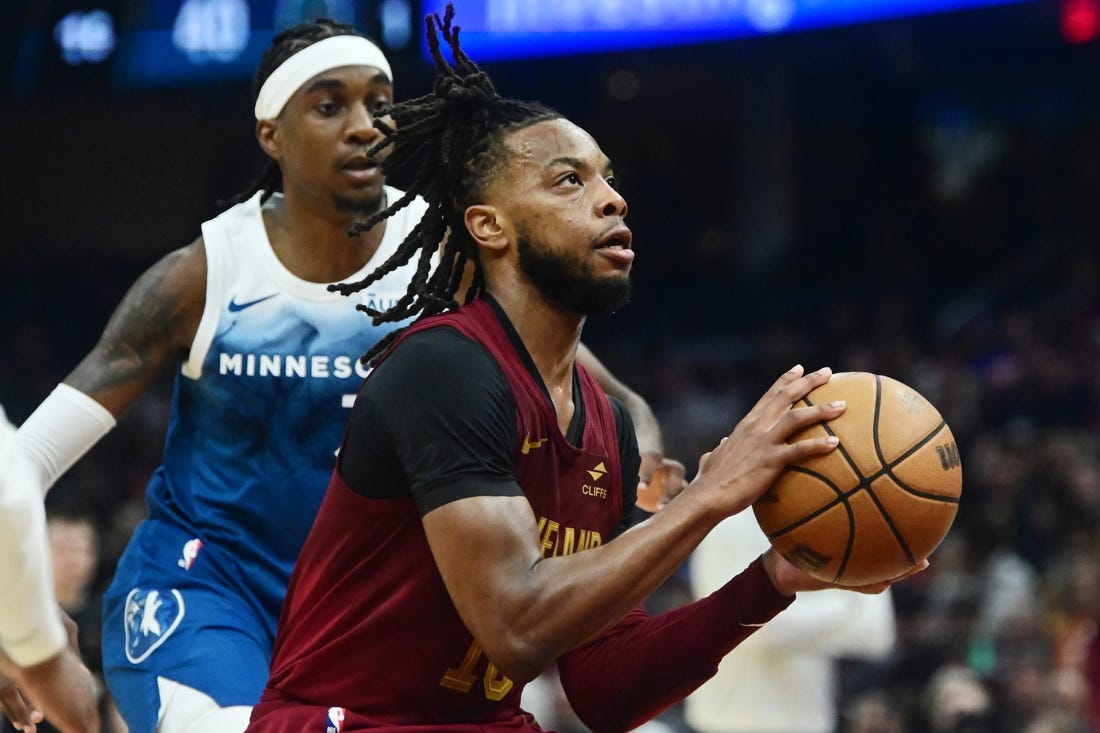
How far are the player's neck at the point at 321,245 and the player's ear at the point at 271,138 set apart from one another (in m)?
0.20

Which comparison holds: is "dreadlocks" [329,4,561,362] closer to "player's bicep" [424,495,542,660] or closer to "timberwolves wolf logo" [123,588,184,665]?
"player's bicep" [424,495,542,660]

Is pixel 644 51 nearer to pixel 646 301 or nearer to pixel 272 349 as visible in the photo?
pixel 646 301

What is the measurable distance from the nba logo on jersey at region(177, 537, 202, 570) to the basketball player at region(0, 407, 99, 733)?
848 mm

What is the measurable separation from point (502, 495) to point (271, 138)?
193 cm

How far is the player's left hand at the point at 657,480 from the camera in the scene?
13.9ft

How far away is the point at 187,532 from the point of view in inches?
173

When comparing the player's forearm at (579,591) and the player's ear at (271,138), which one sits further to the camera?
the player's ear at (271,138)

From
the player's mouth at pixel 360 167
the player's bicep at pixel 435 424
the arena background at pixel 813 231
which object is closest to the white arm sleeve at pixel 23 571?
the player's bicep at pixel 435 424

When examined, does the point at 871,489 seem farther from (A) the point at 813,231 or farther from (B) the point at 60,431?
(A) the point at 813,231

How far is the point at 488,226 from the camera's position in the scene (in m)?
3.53

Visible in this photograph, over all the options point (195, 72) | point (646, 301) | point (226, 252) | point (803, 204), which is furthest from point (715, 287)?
point (226, 252)

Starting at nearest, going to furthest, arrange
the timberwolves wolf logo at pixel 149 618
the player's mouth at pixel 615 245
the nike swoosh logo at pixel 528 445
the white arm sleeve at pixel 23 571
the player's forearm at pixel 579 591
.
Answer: the white arm sleeve at pixel 23 571 < the player's forearm at pixel 579 591 < the nike swoosh logo at pixel 528 445 < the player's mouth at pixel 615 245 < the timberwolves wolf logo at pixel 149 618

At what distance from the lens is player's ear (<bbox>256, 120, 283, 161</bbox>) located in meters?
4.65

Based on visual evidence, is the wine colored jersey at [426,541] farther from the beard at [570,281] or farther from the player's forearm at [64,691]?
the player's forearm at [64,691]
